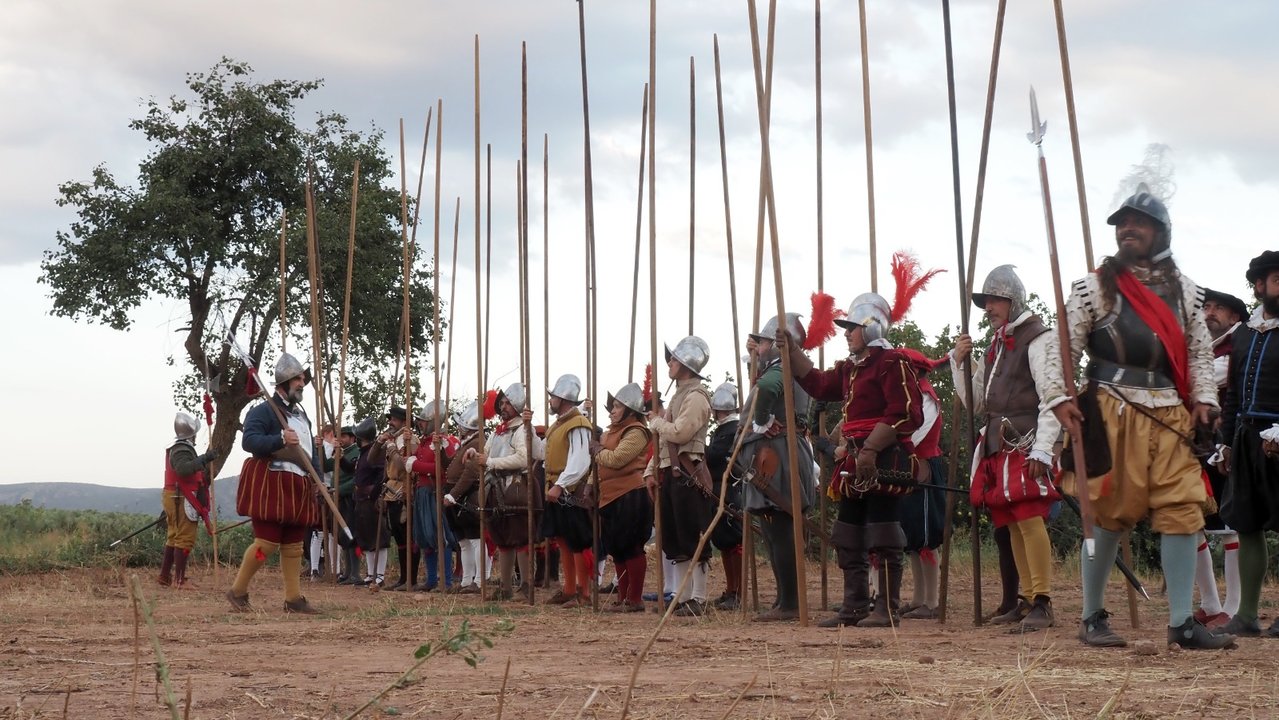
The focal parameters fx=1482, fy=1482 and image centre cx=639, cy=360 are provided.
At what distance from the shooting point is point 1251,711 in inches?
161

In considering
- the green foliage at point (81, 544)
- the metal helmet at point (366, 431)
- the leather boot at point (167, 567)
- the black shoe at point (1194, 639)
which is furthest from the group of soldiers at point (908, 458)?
the green foliage at point (81, 544)

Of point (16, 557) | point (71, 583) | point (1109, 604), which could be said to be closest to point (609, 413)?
point (1109, 604)

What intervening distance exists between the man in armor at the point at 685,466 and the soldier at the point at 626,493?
50 cm

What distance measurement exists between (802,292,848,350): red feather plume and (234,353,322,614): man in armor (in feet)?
11.7

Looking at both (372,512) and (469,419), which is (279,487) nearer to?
(469,419)

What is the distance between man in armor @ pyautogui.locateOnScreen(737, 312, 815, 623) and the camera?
27.9 ft

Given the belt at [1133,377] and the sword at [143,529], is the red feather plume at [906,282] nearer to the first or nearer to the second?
the belt at [1133,377]

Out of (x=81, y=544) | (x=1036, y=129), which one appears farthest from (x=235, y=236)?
(x=1036, y=129)

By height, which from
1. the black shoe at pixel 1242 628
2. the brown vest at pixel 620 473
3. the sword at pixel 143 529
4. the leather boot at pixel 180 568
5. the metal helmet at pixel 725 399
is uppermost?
the metal helmet at pixel 725 399

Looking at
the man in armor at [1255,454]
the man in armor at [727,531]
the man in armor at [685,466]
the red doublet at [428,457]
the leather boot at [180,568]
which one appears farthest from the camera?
the leather boot at [180,568]

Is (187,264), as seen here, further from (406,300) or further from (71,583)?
(406,300)

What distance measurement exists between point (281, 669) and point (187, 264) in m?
23.6

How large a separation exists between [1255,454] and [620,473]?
461 cm

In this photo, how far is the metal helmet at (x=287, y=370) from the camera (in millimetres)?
10172
